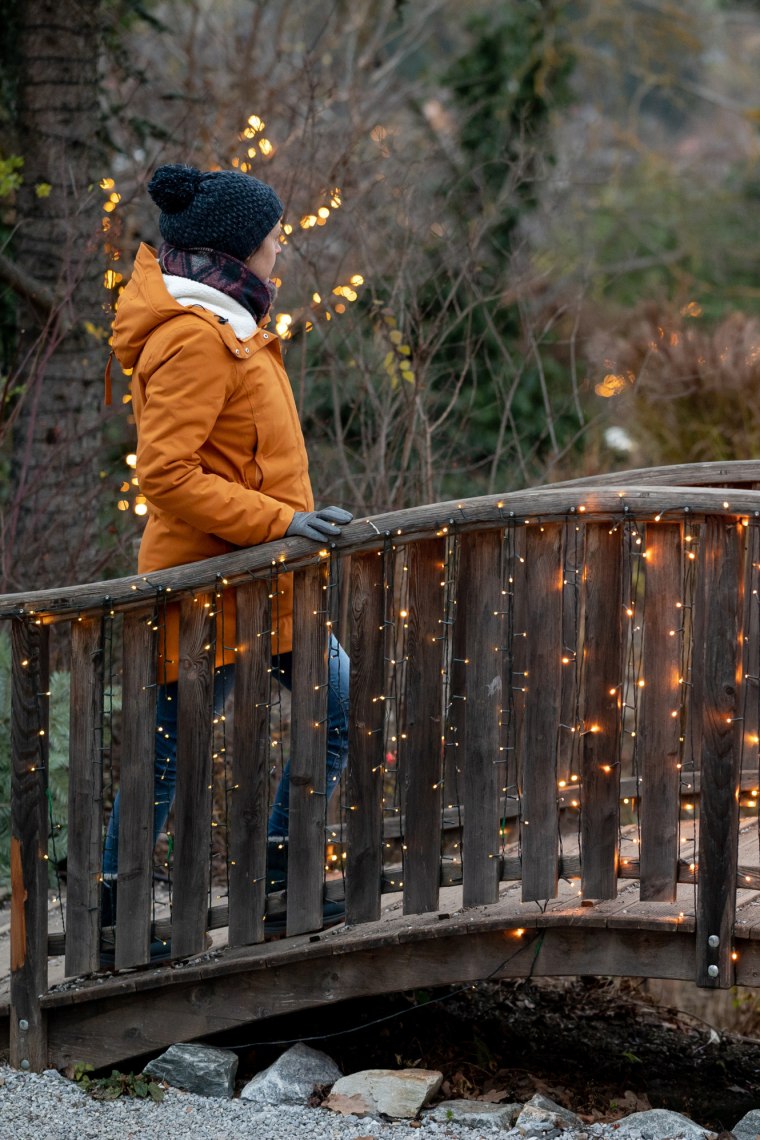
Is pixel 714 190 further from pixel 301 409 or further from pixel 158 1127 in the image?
pixel 158 1127

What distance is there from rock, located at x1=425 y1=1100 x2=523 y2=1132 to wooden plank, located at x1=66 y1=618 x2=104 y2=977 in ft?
3.50

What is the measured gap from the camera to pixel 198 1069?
3.54 metres

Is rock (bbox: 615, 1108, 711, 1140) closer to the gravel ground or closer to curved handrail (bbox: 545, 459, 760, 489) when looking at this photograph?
the gravel ground

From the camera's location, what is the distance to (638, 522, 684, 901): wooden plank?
10.3 ft

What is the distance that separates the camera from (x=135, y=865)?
3449 millimetres

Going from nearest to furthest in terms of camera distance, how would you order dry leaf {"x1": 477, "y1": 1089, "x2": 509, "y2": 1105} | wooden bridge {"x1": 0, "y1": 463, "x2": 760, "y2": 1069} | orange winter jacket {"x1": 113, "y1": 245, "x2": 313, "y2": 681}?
orange winter jacket {"x1": 113, "y1": 245, "x2": 313, "y2": 681} < wooden bridge {"x1": 0, "y1": 463, "x2": 760, "y2": 1069} < dry leaf {"x1": 477, "y1": 1089, "x2": 509, "y2": 1105}

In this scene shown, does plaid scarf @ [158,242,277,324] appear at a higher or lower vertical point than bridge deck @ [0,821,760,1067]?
higher

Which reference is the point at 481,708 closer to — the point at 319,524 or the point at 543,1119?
the point at 319,524

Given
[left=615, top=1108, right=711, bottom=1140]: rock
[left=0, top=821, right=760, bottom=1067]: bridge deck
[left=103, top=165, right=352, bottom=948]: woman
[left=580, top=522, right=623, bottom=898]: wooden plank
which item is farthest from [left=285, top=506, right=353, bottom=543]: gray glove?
[left=615, top=1108, right=711, bottom=1140]: rock

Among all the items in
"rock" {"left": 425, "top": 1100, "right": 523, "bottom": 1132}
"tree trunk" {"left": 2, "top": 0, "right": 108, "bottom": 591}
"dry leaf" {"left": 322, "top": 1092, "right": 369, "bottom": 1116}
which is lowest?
"rock" {"left": 425, "top": 1100, "right": 523, "bottom": 1132}

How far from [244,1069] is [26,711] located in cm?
126

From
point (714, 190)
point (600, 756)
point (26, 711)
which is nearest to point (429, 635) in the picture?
point (600, 756)

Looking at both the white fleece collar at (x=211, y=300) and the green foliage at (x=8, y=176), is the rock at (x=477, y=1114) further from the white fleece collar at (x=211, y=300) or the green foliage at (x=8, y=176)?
the green foliage at (x=8, y=176)

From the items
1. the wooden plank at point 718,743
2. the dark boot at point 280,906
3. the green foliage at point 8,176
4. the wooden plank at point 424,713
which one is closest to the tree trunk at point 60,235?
the green foliage at point 8,176
